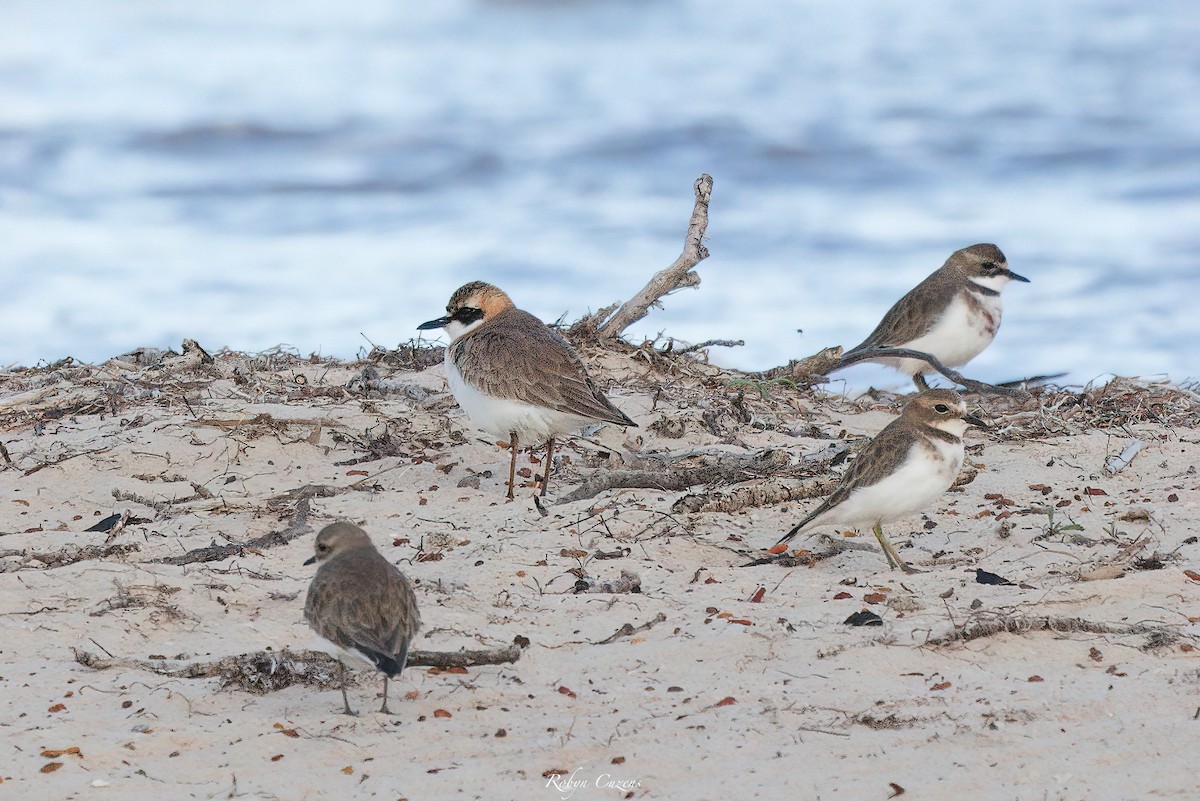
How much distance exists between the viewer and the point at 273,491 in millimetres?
8508

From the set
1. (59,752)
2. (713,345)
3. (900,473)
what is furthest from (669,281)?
(59,752)

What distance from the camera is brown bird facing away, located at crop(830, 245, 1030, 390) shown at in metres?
10.8

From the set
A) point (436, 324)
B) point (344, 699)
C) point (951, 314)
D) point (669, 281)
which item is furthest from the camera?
point (669, 281)

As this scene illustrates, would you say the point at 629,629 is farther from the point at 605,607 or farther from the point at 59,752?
the point at 59,752

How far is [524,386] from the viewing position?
27.2 feet

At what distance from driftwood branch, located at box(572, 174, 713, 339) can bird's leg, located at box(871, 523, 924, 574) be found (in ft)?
15.6

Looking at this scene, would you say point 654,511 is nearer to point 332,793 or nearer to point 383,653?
point 383,653

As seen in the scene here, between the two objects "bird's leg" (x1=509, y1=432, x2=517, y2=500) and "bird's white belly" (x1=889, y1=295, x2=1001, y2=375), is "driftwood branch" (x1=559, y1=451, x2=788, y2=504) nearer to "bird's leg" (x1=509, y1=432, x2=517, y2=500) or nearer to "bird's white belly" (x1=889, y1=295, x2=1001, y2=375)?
"bird's leg" (x1=509, y1=432, x2=517, y2=500)

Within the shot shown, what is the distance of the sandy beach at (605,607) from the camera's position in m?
4.76

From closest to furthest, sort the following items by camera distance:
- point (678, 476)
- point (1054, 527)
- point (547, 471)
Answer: point (1054, 527), point (678, 476), point (547, 471)

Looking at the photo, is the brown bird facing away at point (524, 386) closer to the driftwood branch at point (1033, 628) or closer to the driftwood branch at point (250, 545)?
the driftwood branch at point (250, 545)

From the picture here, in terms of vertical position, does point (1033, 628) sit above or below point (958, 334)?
below

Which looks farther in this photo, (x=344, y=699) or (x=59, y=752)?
(x=344, y=699)

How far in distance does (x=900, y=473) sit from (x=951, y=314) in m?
4.20
